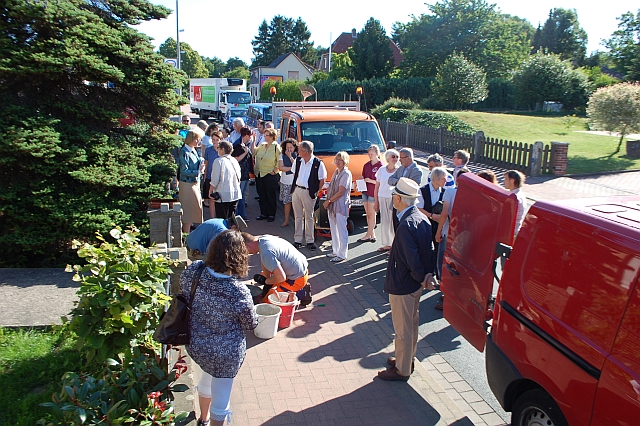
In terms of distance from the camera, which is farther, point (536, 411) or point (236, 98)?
point (236, 98)

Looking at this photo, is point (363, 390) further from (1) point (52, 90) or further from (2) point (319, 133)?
(2) point (319, 133)

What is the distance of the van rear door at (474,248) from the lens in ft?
15.3

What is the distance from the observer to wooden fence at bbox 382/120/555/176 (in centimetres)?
1828

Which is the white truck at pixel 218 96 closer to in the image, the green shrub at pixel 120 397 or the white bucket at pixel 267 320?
the white bucket at pixel 267 320

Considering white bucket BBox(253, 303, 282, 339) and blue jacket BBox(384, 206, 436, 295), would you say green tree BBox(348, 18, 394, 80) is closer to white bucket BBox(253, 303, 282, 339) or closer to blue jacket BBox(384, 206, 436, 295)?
white bucket BBox(253, 303, 282, 339)

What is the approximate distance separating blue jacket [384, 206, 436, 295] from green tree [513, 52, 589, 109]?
38942 millimetres

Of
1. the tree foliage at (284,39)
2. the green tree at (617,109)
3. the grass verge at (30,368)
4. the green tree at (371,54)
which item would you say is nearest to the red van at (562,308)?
the grass verge at (30,368)

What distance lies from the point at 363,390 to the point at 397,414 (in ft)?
1.55

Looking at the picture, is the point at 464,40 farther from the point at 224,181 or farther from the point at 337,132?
the point at 224,181

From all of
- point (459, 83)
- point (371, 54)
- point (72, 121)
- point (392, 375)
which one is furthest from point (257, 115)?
point (371, 54)

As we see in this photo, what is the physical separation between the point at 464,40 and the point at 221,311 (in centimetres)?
5084

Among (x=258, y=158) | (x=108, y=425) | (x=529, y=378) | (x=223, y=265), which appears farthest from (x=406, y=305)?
(x=258, y=158)

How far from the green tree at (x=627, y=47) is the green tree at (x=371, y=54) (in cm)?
Answer: 1677

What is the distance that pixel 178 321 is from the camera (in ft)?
12.5
